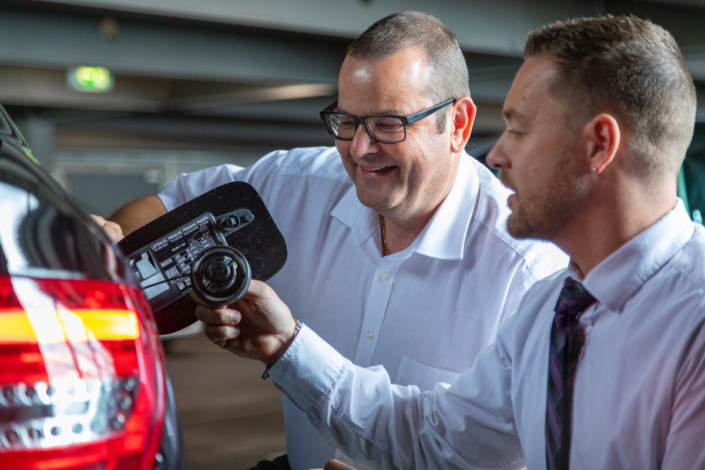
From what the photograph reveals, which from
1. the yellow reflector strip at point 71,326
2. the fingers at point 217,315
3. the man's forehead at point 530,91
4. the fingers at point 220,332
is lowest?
the fingers at point 220,332

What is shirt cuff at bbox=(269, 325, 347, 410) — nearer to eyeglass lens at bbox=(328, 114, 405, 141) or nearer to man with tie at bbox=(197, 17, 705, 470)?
man with tie at bbox=(197, 17, 705, 470)

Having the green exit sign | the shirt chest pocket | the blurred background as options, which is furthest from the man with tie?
the green exit sign

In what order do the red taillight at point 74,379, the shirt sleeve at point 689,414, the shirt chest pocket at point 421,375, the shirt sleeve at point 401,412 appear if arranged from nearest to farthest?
the red taillight at point 74,379 → the shirt sleeve at point 689,414 → the shirt sleeve at point 401,412 → the shirt chest pocket at point 421,375

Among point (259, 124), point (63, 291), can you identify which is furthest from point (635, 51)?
Result: point (259, 124)

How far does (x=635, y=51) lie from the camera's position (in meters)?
1.06

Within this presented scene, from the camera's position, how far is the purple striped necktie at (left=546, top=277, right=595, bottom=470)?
1.04m

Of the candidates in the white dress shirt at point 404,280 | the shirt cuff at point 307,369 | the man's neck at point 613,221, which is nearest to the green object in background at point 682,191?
the white dress shirt at point 404,280

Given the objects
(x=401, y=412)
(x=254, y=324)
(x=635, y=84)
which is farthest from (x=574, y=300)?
(x=254, y=324)

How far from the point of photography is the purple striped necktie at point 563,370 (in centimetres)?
104

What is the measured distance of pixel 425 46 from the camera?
1731 mm

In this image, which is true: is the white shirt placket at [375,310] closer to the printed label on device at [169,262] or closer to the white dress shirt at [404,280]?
the white dress shirt at [404,280]

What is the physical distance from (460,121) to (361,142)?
0.33 m

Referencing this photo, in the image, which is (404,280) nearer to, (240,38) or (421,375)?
(421,375)

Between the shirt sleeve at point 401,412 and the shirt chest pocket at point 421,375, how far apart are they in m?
0.21
